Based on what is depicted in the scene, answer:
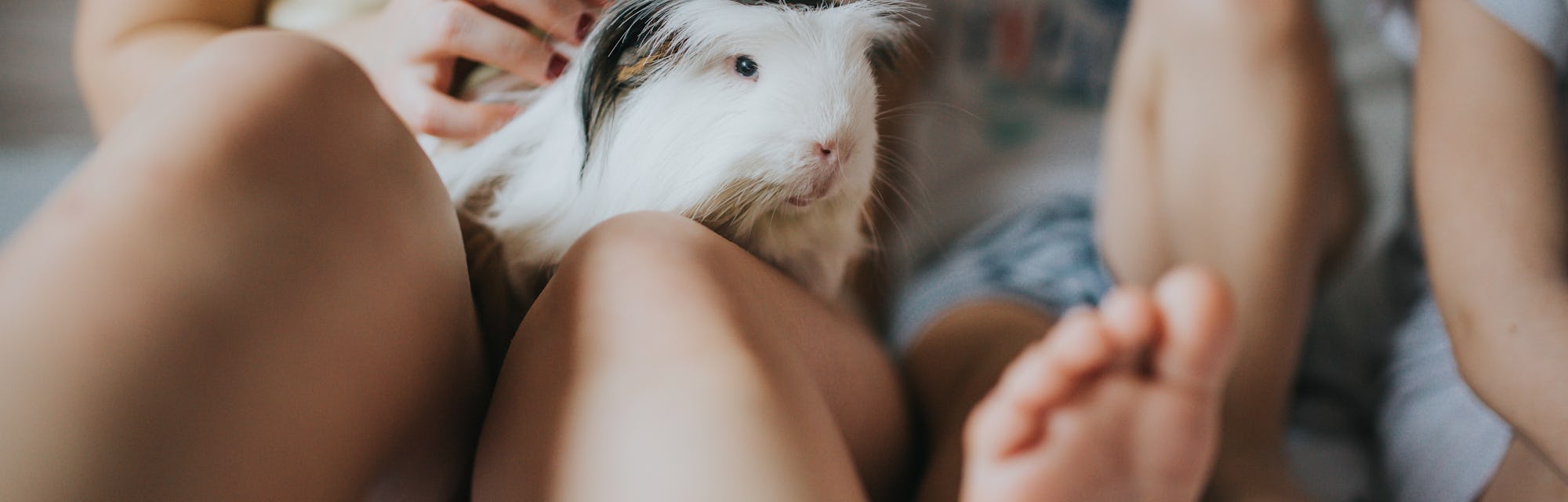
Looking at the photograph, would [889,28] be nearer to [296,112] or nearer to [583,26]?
[583,26]

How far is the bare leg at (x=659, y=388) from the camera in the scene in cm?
27

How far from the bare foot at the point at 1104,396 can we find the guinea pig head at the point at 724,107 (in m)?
0.18

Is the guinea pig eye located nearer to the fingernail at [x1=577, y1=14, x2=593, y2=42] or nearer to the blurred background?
the fingernail at [x1=577, y1=14, x2=593, y2=42]

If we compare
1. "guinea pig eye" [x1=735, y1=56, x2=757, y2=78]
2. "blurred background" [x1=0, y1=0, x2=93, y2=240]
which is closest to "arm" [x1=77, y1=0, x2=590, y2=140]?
"guinea pig eye" [x1=735, y1=56, x2=757, y2=78]

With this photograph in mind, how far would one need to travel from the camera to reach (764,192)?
43 centimetres

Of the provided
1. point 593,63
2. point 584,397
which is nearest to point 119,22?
point 593,63

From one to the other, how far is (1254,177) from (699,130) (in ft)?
1.15

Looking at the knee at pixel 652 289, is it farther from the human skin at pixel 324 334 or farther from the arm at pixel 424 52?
the arm at pixel 424 52

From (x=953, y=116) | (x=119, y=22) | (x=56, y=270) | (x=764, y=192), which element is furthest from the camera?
(x=953, y=116)

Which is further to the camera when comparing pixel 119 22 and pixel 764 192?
pixel 119 22

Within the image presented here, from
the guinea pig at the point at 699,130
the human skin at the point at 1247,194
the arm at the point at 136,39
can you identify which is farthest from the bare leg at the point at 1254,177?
the arm at the point at 136,39

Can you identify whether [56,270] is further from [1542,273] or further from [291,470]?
[1542,273]

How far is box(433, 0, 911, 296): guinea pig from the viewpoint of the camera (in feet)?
1.40

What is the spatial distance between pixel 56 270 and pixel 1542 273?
0.67m
